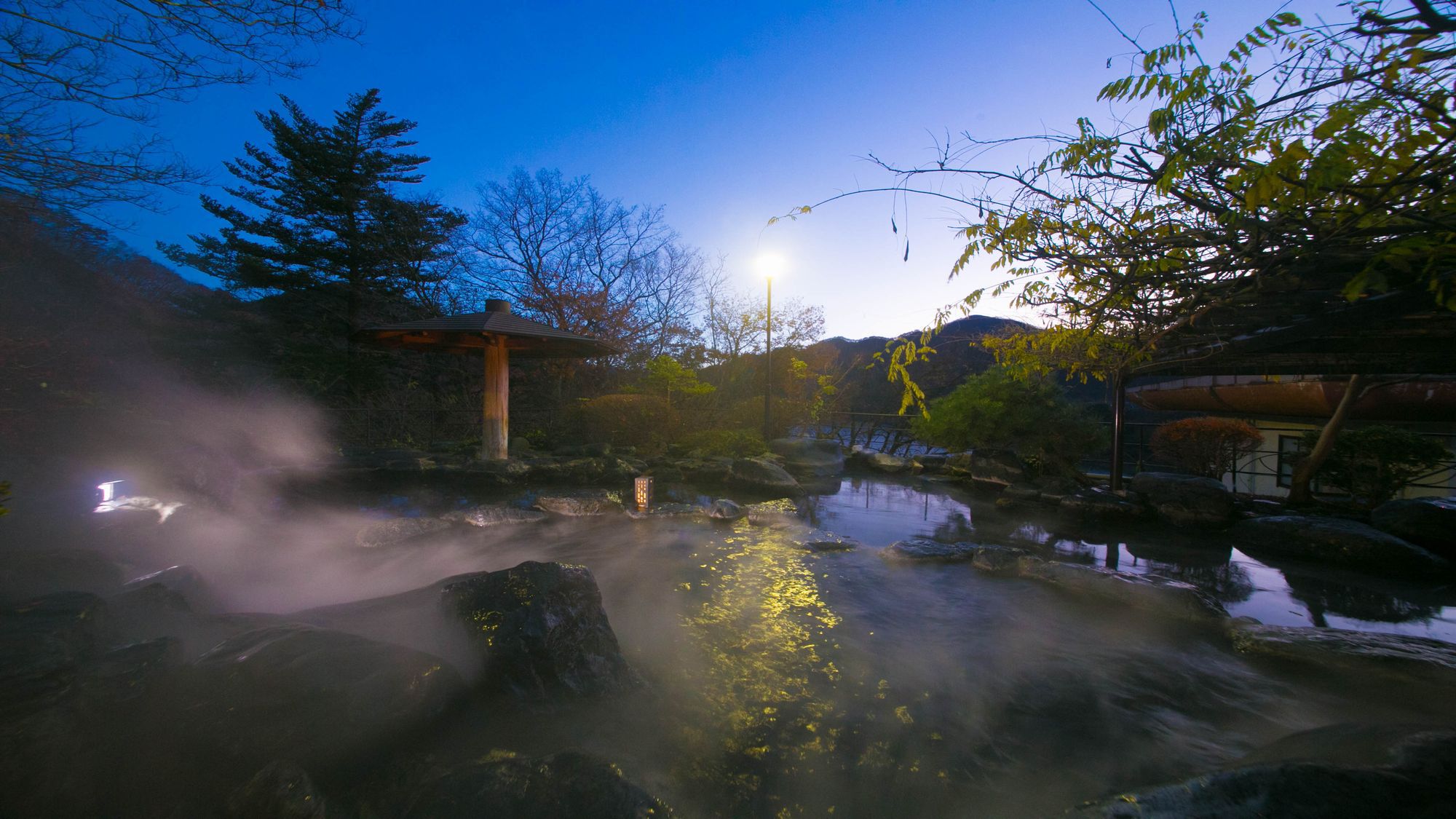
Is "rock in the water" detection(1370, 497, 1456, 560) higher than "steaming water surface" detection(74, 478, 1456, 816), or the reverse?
"rock in the water" detection(1370, 497, 1456, 560)

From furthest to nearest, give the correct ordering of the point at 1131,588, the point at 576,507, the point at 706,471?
the point at 706,471
the point at 576,507
the point at 1131,588

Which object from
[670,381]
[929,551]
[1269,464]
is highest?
[670,381]

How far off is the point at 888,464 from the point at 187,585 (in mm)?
13369

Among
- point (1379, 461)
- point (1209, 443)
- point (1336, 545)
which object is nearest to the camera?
point (1336, 545)

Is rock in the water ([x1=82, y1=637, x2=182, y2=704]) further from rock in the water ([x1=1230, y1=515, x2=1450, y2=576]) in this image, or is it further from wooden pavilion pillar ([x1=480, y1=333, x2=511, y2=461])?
rock in the water ([x1=1230, y1=515, x2=1450, y2=576])

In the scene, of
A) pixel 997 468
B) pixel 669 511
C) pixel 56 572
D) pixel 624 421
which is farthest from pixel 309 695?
pixel 997 468

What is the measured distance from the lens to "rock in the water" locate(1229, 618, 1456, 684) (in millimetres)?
3502

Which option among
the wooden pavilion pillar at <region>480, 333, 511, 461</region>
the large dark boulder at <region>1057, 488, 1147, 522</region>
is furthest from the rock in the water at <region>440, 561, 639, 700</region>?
the large dark boulder at <region>1057, 488, 1147, 522</region>

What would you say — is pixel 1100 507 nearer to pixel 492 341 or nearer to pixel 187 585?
pixel 492 341

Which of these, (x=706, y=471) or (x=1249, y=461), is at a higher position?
(x=1249, y=461)

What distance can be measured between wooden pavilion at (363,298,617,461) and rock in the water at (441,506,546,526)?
255 cm

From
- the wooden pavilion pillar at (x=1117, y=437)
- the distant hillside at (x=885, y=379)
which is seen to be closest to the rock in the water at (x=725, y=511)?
the wooden pavilion pillar at (x=1117, y=437)

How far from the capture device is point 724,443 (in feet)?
49.1

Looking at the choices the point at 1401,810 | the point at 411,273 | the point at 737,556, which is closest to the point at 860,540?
the point at 737,556
